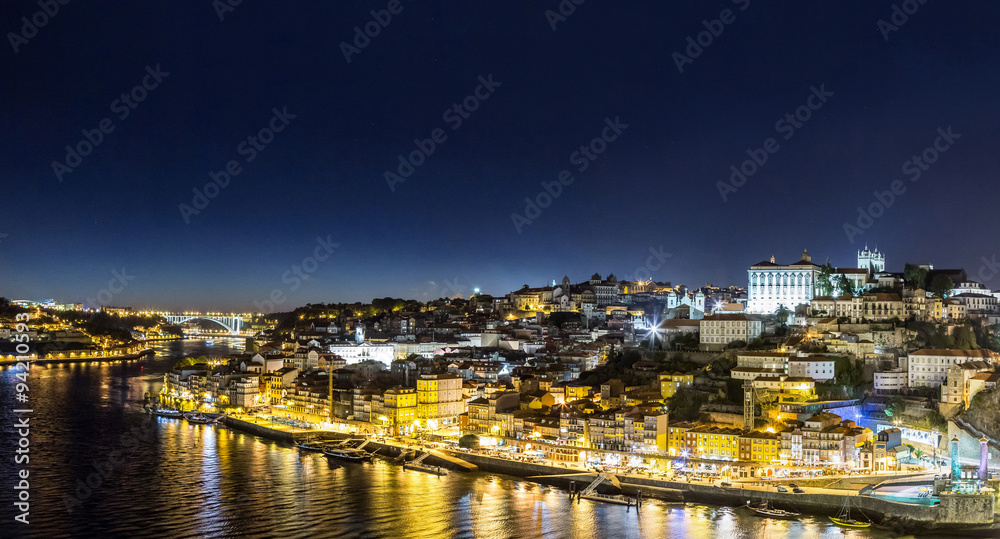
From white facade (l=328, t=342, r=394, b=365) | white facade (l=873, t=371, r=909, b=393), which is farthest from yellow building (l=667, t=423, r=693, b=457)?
white facade (l=328, t=342, r=394, b=365)

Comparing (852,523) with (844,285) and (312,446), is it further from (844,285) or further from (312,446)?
(312,446)

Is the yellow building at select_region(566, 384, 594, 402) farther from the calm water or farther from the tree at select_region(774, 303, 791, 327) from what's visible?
the tree at select_region(774, 303, 791, 327)

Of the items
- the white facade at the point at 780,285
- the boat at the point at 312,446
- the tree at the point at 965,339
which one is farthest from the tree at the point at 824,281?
the boat at the point at 312,446

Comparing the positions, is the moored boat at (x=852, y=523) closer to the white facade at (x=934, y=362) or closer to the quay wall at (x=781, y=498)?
the quay wall at (x=781, y=498)

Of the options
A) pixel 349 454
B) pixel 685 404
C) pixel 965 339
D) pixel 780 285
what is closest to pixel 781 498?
pixel 685 404

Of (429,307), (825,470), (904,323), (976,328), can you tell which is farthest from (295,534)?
(429,307)

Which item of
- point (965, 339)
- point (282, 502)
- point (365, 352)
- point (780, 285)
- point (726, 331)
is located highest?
point (780, 285)
